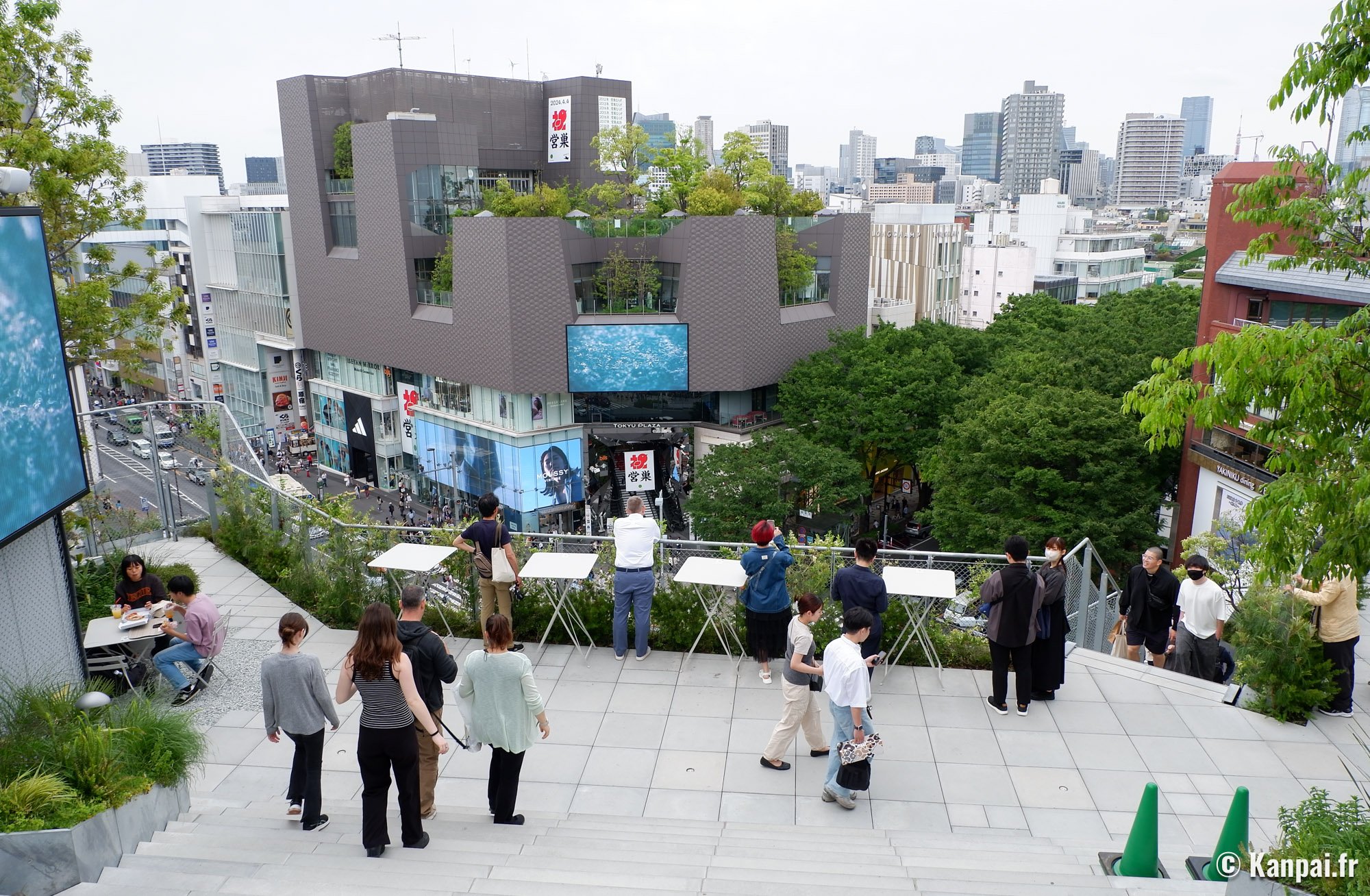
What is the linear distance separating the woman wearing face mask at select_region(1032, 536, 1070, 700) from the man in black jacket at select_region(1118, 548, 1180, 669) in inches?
62.3

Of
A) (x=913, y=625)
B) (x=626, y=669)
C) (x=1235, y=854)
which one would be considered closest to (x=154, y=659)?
(x=626, y=669)

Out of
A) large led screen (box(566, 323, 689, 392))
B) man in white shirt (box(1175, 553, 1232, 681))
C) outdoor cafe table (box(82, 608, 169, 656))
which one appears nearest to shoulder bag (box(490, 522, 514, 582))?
outdoor cafe table (box(82, 608, 169, 656))

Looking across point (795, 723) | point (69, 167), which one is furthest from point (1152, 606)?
point (69, 167)

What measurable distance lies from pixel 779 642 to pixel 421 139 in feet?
142

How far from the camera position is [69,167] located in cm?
1126

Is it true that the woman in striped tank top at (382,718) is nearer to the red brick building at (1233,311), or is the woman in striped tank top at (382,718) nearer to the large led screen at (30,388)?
the large led screen at (30,388)

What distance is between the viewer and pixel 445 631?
9.71 metres

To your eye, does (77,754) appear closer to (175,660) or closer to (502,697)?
(502,697)

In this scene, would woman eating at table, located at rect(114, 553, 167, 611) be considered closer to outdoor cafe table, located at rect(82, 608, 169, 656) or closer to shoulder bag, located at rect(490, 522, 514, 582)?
outdoor cafe table, located at rect(82, 608, 169, 656)

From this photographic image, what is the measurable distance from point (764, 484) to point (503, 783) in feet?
93.7

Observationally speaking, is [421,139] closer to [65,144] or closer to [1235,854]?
[65,144]

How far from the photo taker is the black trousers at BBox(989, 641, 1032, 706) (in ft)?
25.8

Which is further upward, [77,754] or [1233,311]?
[1233,311]

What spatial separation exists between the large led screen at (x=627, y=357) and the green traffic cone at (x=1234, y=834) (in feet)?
120
